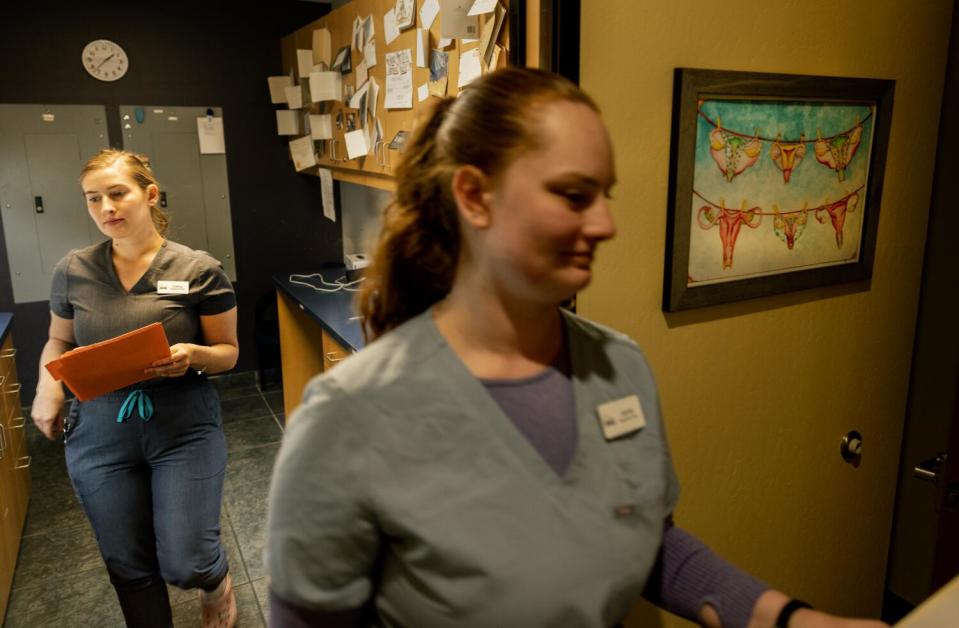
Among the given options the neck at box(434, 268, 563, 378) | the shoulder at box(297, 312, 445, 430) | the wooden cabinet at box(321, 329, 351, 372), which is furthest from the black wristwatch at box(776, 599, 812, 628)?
the wooden cabinet at box(321, 329, 351, 372)

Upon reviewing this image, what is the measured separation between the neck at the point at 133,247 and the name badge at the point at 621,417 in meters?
1.57

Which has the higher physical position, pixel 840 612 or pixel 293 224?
pixel 293 224

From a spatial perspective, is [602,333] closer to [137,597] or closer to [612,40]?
[612,40]

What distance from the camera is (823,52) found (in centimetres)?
155

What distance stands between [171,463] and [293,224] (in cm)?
285

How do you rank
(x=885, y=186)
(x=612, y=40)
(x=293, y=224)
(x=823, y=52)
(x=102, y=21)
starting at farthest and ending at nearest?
(x=293, y=224) < (x=102, y=21) < (x=885, y=186) < (x=823, y=52) < (x=612, y=40)

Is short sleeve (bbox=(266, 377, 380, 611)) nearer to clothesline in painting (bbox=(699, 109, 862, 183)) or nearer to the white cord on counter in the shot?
clothesline in painting (bbox=(699, 109, 862, 183))

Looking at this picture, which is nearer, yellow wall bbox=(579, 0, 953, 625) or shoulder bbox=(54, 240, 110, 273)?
yellow wall bbox=(579, 0, 953, 625)

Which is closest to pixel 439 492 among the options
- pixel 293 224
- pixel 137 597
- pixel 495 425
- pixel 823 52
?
pixel 495 425

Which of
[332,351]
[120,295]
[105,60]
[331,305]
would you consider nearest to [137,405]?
[120,295]

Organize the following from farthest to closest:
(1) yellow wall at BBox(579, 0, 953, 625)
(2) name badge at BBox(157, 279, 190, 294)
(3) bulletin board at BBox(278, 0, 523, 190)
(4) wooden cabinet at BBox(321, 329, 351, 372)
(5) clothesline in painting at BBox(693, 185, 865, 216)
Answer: (4) wooden cabinet at BBox(321, 329, 351, 372) < (2) name badge at BBox(157, 279, 190, 294) < (3) bulletin board at BBox(278, 0, 523, 190) < (5) clothesline in painting at BBox(693, 185, 865, 216) < (1) yellow wall at BBox(579, 0, 953, 625)

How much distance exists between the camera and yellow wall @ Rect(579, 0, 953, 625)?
4.42 feet

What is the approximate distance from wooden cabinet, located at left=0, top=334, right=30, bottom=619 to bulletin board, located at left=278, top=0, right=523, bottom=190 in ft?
5.16

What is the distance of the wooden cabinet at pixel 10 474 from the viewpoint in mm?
2476
